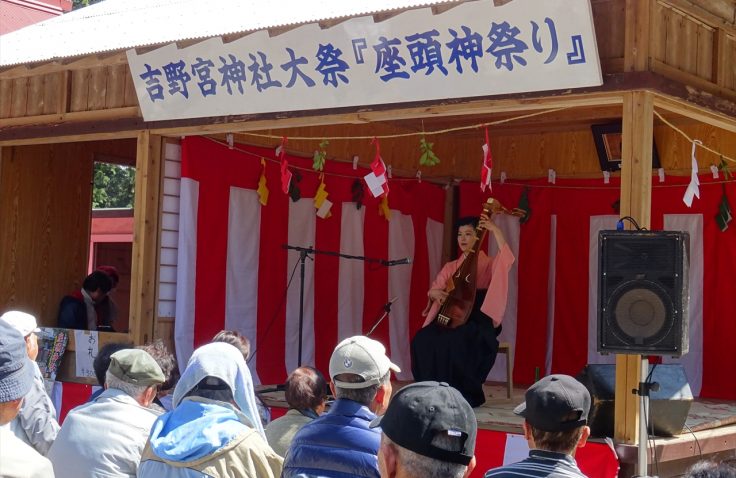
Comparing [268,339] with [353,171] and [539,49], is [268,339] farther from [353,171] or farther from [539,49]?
[539,49]

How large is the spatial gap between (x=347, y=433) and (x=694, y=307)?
607 centimetres

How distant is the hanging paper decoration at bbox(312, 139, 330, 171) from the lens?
8117 mm

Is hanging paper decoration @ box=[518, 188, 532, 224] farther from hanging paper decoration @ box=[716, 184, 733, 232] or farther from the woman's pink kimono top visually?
the woman's pink kimono top

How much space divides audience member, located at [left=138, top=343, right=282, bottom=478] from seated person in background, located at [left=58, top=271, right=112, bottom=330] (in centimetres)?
531

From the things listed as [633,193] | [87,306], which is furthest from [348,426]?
[87,306]

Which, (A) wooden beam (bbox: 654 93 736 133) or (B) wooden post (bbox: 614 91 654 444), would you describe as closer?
(B) wooden post (bbox: 614 91 654 444)

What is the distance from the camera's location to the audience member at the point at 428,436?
1958 mm

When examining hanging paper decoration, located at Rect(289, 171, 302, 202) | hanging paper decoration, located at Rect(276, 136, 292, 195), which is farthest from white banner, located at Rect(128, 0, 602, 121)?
hanging paper decoration, located at Rect(289, 171, 302, 202)

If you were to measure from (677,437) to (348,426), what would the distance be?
10.5ft

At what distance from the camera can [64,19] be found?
29.4 ft

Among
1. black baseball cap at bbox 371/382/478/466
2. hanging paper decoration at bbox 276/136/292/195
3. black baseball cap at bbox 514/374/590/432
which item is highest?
hanging paper decoration at bbox 276/136/292/195

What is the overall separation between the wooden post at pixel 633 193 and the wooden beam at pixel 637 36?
16 centimetres

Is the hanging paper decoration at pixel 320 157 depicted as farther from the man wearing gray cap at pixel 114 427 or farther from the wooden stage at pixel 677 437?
the man wearing gray cap at pixel 114 427

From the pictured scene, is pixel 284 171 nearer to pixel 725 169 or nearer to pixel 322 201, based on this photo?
pixel 322 201
